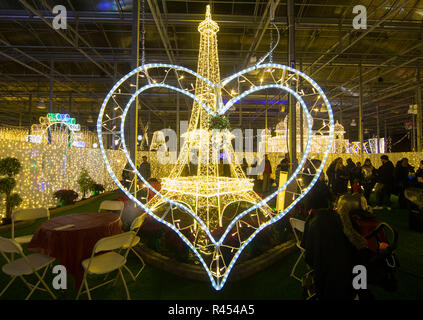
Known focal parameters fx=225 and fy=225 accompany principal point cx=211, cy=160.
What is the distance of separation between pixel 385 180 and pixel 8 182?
1005cm

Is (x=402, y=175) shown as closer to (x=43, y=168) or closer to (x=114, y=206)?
(x=114, y=206)

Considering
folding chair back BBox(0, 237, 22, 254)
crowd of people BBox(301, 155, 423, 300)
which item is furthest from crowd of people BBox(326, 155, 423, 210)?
folding chair back BBox(0, 237, 22, 254)

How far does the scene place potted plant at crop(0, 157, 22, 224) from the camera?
5.03 metres

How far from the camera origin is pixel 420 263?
11.9 feet

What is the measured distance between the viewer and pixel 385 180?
22.6 ft

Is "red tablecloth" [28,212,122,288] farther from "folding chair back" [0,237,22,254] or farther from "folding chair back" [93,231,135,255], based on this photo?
"folding chair back" [93,231,135,255]

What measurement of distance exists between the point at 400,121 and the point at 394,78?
15461 millimetres

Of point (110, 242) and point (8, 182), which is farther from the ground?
point (8, 182)

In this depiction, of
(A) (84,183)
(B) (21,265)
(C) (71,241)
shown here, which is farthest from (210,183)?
(A) (84,183)

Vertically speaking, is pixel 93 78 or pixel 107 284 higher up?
pixel 93 78

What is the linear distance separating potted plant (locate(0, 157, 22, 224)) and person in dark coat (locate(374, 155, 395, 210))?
9.80 meters

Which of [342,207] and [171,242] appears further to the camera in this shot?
[171,242]

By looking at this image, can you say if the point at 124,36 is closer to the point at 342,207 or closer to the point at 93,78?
the point at 93,78
